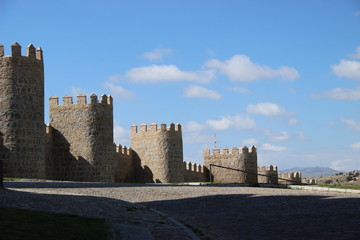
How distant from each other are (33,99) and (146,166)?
12.7 metres

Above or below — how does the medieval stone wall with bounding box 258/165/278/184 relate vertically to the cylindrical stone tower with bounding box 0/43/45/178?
below

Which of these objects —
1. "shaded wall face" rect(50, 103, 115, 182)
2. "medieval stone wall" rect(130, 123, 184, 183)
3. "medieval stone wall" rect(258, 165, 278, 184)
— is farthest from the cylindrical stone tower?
"medieval stone wall" rect(258, 165, 278, 184)

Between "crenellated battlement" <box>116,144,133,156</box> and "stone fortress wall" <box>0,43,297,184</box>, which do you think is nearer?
"stone fortress wall" <box>0,43,297,184</box>

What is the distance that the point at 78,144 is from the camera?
30.7 m

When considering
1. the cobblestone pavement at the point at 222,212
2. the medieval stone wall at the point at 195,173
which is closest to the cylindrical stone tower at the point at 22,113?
the cobblestone pavement at the point at 222,212

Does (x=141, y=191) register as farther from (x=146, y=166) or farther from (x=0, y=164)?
(x=146, y=166)

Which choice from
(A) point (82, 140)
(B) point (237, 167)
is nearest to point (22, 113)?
(A) point (82, 140)

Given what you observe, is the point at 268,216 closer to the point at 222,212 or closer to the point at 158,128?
the point at 222,212

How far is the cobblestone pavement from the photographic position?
10453 millimetres

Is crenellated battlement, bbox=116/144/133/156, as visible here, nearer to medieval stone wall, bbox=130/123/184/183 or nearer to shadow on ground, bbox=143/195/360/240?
medieval stone wall, bbox=130/123/184/183

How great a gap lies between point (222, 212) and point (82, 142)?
17827mm

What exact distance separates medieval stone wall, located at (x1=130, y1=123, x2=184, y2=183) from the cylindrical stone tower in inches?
454

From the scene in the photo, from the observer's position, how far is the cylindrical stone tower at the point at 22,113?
25.6 m

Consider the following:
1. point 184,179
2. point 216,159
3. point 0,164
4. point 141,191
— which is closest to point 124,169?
point 184,179
